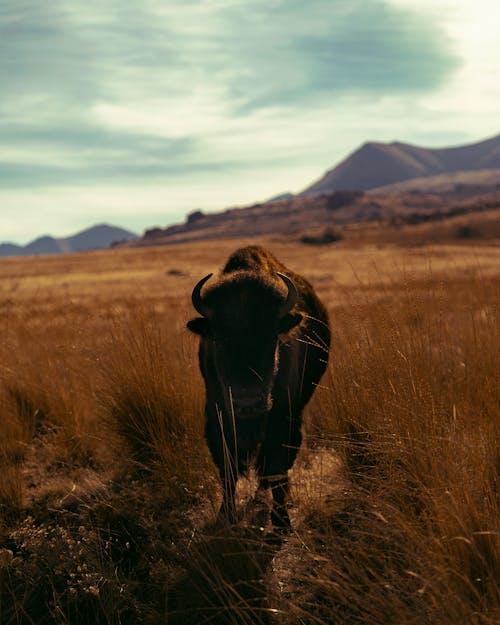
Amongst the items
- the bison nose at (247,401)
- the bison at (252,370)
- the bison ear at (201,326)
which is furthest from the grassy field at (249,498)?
the bison ear at (201,326)

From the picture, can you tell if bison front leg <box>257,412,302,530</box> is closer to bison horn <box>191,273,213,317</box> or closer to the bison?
the bison

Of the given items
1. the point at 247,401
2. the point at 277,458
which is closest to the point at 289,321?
the point at 247,401

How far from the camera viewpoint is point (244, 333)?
419 centimetres

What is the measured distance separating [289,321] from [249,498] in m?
1.72

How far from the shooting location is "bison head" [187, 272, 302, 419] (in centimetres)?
396

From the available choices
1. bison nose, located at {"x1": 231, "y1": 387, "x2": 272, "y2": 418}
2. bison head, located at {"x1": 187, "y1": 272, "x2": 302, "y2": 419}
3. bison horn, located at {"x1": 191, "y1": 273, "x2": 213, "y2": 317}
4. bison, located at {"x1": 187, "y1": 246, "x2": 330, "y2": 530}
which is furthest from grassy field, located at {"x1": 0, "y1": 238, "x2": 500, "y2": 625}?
bison horn, located at {"x1": 191, "y1": 273, "x2": 213, "y2": 317}

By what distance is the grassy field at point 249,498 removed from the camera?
2.74 metres

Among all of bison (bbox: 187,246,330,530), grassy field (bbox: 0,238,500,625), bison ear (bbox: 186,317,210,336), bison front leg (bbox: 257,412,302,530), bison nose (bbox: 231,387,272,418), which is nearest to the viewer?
grassy field (bbox: 0,238,500,625)

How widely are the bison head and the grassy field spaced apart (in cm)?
68

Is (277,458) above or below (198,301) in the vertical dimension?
below

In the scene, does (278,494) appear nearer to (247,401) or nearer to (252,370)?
(247,401)

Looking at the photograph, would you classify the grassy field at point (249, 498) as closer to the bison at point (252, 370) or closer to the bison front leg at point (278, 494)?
the bison front leg at point (278, 494)

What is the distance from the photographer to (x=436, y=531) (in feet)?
9.68

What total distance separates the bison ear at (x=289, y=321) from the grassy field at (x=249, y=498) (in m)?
0.69
